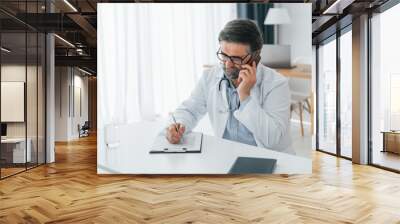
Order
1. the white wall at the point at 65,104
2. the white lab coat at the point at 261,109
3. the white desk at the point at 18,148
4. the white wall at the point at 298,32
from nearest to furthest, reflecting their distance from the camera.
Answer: the white lab coat at the point at 261,109, the white wall at the point at 298,32, the white desk at the point at 18,148, the white wall at the point at 65,104

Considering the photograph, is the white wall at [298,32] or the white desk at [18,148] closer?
the white wall at [298,32]

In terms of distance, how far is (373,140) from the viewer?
7.87m

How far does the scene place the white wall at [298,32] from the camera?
20.6 feet

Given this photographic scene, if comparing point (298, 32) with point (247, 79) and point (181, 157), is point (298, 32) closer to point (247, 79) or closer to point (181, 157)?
point (247, 79)

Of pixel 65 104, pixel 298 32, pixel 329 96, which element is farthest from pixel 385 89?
pixel 65 104

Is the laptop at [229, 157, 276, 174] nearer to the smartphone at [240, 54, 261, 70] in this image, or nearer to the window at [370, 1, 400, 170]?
the smartphone at [240, 54, 261, 70]

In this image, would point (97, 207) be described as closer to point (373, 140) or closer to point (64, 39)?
point (373, 140)

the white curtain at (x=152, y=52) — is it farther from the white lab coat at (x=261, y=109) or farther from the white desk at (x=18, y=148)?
the white desk at (x=18, y=148)

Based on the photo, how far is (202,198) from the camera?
15.9ft

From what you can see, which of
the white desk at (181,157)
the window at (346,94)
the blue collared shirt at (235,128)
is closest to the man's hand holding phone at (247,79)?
the blue collared shirt at (235,128)

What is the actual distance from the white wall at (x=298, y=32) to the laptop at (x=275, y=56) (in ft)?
0.33

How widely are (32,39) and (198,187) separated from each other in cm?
436

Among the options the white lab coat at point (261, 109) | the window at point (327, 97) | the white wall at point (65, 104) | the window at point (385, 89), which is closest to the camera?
the white lab coat at point (261, 109)

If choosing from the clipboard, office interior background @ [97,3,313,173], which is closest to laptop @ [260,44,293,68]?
office interior background @ [97,3,313,173]
